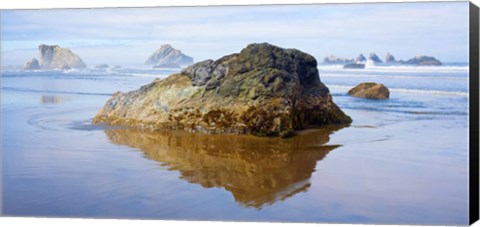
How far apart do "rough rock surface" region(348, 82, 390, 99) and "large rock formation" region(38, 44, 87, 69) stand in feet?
9.08

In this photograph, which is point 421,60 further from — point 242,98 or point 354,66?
point 242,98

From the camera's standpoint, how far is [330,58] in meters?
6.39

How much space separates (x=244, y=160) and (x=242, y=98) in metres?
0.70

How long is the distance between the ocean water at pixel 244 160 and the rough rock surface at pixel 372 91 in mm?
54

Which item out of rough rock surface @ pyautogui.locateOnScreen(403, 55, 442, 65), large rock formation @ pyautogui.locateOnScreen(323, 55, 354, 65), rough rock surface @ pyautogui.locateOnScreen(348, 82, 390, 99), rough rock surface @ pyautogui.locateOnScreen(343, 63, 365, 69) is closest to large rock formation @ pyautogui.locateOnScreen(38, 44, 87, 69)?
large rock formation @ pyautogui.locateOnScreen(323, 55, 354, 65)

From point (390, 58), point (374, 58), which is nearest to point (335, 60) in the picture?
point (374, 58)

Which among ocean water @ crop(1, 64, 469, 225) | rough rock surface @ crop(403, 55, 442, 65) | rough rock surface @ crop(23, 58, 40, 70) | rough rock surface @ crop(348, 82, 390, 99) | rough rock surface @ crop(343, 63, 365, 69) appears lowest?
→ ocean water @ crop(1, 64, 469, 225)

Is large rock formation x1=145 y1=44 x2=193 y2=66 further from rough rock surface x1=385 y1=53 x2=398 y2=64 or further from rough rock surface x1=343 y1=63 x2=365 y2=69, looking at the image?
rough rock surface x1=385 y1=53 x2=398 y2=64

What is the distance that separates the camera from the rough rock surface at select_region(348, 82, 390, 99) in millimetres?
6301

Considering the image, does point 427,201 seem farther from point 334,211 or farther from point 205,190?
point 205,190

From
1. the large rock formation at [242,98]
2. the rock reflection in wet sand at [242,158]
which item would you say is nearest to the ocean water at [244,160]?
the rock reflection in wet sand at [242,158]

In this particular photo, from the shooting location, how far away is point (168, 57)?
6457 mm

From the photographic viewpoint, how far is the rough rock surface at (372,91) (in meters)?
6.30

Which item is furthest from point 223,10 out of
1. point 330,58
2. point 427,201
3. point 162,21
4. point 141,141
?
point 427,201
